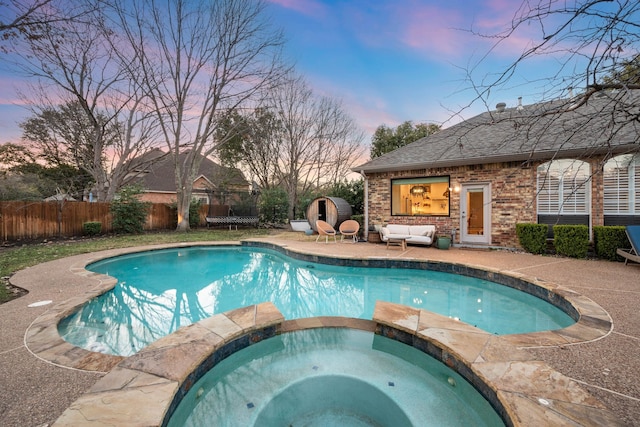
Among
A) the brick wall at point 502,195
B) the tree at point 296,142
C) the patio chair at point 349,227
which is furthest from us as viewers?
the tree at point 296,142

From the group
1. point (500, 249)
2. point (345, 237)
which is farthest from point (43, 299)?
point (500, 249)

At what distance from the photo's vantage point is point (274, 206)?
16.1 m

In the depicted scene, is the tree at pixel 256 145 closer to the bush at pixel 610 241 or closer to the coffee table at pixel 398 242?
the coffee table at pixel 398 242

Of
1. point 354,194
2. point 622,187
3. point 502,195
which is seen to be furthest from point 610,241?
point 354,194

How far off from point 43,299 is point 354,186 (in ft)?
37.2

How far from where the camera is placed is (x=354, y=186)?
13297 millimetres

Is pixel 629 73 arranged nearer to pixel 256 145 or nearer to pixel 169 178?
pixel 256 145

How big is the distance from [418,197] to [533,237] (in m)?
3.97

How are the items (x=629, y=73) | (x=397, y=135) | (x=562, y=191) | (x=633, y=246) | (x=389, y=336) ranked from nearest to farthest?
(x=629, y=73), (x=389, y=336), (x=633, y=246), (x=562, y=191), (x=397, y=135)

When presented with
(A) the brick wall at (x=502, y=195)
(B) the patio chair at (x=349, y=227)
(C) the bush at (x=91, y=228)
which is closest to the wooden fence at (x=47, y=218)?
(C) the bush at (x=91, y=228)

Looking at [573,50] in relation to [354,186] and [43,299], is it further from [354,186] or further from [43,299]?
[354,186]

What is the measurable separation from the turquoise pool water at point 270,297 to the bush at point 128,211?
5.18 metres

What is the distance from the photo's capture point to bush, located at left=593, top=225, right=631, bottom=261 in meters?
5.95

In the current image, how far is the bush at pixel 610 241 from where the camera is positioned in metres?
5.95
